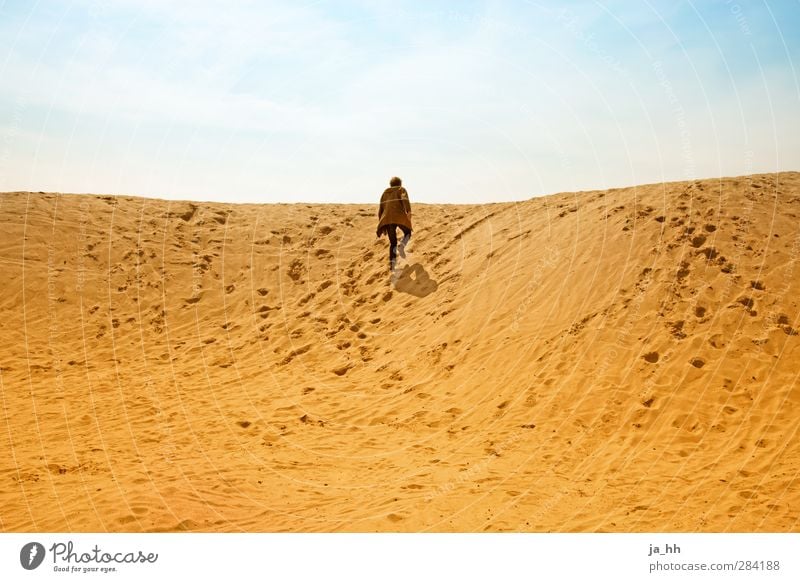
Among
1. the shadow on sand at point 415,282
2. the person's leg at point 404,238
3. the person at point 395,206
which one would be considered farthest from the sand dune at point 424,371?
the person at point 395,206

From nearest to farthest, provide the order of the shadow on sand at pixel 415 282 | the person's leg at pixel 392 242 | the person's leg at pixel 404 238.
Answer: the shadow on sand at pixel 415 282
the person's leg at pixel 404 238
the person's leg at pixel 392 242

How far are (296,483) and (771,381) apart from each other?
6.99 m

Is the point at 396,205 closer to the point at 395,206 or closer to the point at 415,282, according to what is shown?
→ the point at 395,206

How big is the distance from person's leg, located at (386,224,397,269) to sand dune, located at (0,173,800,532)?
17.7 inches

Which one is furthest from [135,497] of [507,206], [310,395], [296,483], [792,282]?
[507,206]

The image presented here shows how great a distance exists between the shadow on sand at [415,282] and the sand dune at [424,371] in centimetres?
6

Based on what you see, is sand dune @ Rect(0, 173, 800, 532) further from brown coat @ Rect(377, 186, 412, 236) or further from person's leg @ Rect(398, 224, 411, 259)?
brown coat @ Rect(377, 186, 412, 236)

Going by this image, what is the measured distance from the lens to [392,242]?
50.5 feet

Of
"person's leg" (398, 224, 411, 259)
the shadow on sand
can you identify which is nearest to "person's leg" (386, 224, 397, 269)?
"person's leg" (398, 224, 411, 259)

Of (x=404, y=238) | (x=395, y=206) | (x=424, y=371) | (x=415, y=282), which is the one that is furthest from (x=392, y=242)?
(x=424, y=371)

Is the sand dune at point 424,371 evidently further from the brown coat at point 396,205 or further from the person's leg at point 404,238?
the brown coat at point 396,205

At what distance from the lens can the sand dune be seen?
266 inches

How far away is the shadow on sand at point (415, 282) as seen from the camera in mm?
14344

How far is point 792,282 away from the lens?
1052cm
